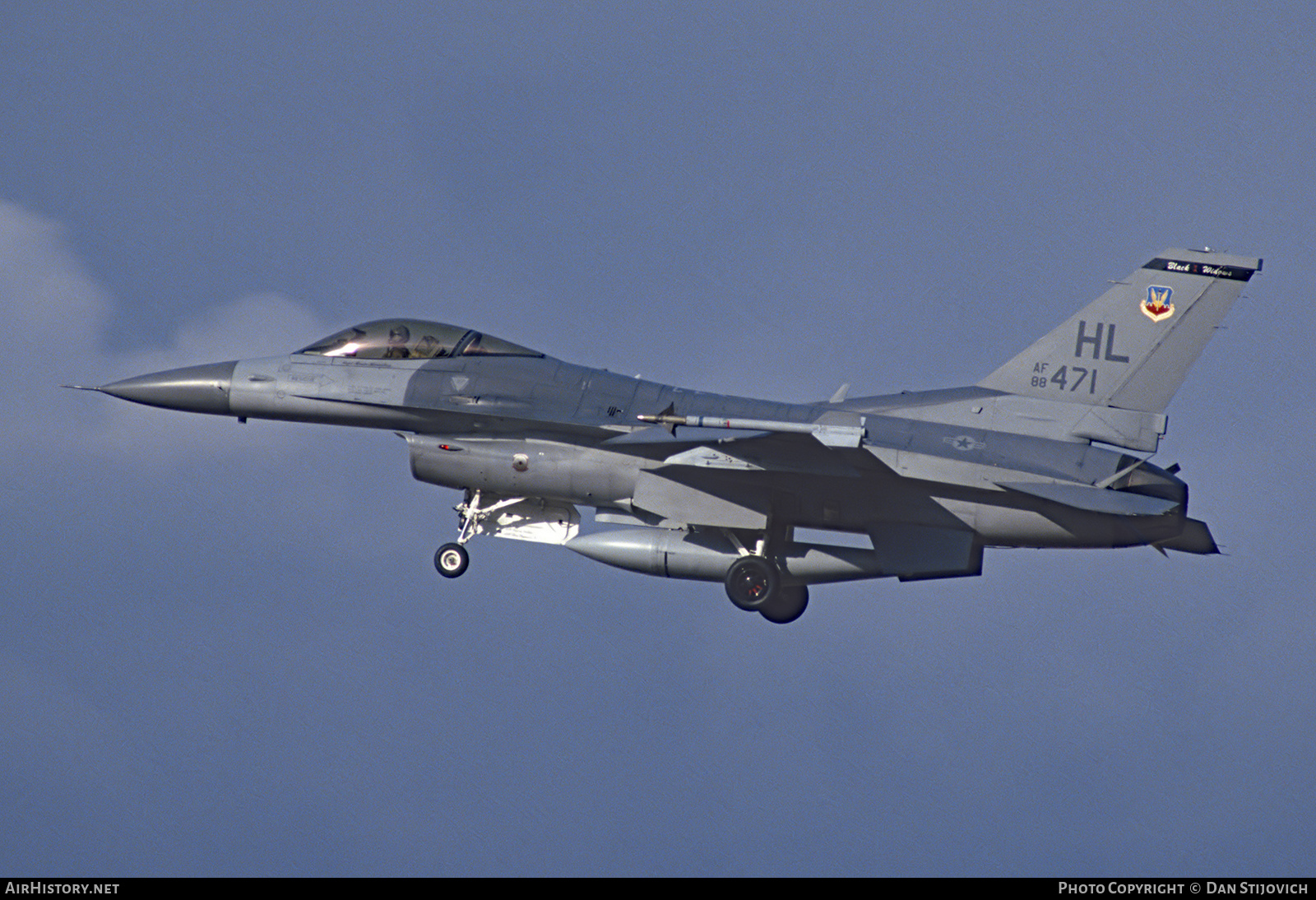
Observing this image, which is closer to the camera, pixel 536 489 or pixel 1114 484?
pixel 1114 484

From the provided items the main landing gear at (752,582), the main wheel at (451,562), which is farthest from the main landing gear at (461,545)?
the main landing gear at (752,582)

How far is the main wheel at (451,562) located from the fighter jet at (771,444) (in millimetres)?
26

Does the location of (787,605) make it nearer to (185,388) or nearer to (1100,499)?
(1100,499)

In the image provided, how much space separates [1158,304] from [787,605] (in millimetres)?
5878

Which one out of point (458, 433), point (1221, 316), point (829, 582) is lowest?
point (829, 582)

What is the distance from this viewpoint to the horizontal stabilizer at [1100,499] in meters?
16.7

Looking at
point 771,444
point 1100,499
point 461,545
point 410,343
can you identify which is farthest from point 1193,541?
point 410,343

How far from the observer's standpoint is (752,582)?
60.4 feet

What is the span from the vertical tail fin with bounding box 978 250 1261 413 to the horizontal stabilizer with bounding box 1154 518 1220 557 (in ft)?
5.12
